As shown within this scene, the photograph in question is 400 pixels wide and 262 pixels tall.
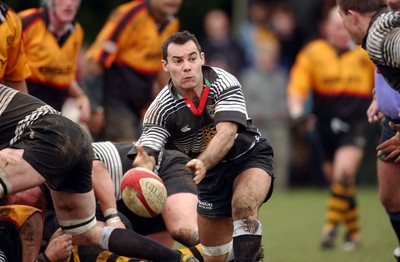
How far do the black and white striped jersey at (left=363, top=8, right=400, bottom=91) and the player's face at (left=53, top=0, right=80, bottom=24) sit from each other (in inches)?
144

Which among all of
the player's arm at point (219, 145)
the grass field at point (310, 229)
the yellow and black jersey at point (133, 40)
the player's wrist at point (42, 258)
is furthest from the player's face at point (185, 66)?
the yellow and black jersey at point (133, 40)

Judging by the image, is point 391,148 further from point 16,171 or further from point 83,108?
point 83,108

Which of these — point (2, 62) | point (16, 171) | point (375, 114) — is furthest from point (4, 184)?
point (375, 114)

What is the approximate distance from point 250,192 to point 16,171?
1.40m

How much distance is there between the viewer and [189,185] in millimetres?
6844

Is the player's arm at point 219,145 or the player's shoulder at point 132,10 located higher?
the player's arm at point 219,145

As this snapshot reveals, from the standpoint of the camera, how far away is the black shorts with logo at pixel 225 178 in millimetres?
5945

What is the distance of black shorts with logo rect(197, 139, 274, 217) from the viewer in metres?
5.95

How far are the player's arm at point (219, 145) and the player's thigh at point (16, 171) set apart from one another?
92 cm

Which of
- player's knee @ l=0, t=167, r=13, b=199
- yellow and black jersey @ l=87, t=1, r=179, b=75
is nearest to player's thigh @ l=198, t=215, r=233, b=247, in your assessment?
player's knee @ l=0, t=167, r=13, b=199

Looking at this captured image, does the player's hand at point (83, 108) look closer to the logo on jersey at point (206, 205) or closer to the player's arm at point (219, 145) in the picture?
the logo on jersey at point (206, 205)

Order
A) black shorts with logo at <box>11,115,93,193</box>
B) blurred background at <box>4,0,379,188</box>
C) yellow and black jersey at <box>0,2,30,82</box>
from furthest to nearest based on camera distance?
blurred background at <box>4,0,379,188</box> → yellow and black jersey at <box>0,2,30,82</box> → black shorts with logo at <box>11,115,93,193</box>

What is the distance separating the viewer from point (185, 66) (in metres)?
5.71

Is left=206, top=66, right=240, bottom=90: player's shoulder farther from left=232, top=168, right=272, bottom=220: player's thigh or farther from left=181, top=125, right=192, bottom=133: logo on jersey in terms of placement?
left=232, top=168, right=272, bottom=220: player's thigh
